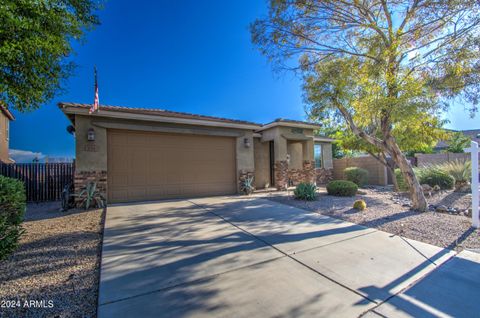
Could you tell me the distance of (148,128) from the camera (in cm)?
813

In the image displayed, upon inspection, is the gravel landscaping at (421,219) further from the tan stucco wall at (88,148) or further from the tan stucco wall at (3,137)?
the tan stucco wall at (3,137)

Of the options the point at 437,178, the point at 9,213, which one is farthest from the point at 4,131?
the point at 437,178

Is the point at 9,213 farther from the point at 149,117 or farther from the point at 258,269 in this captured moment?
the point at 149,117

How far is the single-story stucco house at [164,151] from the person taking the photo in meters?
7.29

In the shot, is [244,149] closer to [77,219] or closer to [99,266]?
[77,219]

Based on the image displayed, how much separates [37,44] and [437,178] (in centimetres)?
1287

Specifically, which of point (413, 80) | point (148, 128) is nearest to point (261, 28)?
point (413, 80)

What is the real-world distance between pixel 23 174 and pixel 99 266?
8.69 m

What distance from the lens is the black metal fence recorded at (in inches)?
339

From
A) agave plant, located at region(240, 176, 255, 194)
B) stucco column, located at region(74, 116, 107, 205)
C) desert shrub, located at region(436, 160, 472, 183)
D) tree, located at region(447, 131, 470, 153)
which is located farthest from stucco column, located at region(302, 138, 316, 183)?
tree, located at region(447, 131, 470, 153)

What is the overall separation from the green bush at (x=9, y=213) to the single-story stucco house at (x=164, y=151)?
3237mm

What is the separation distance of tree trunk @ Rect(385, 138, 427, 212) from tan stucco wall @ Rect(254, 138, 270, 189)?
628cm

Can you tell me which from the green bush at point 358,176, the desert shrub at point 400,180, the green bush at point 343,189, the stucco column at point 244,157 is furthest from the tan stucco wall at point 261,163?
the desert shrub at point 400,180

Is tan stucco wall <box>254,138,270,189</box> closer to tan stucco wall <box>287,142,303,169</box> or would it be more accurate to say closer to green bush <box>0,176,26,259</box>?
tan stucco wall <box>287,142,303,169</box>
